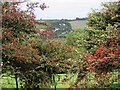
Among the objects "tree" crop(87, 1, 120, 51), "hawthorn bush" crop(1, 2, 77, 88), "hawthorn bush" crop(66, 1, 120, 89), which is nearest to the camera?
"hawthorn bush" crop(66, 1, 120, 89)

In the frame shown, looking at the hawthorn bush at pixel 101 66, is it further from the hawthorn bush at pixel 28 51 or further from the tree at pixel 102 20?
the tree at pixel 102 20

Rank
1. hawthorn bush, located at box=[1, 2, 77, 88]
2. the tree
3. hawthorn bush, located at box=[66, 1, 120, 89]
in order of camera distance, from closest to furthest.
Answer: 1. hawthorn bush, located at box=[66, 1, 120, 89]
2. hawthorn bush, located at box=[1, 2, 77, 88]
3. the tree

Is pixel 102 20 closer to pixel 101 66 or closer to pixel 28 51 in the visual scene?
pixel 28 51

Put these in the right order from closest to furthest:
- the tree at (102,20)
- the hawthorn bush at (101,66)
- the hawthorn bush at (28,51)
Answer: the hawthorn bush at (101,66), the hawthorn bush at (28,51), the tree at (102,20)

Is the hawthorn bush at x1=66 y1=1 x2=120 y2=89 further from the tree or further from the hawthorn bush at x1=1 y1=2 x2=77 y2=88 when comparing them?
the tree

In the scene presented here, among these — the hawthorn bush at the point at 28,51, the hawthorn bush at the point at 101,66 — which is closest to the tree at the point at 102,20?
the hawthorn bush at the point at 28,51

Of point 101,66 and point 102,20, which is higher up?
point 102,20

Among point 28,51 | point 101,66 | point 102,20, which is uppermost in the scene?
point 102,20

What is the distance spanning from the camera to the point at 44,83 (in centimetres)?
971

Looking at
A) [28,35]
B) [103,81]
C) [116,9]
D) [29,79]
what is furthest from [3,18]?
[116,9]

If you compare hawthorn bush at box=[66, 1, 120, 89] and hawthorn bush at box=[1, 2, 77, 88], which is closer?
hawthorn bush at box=[66, 1, 120, 89]

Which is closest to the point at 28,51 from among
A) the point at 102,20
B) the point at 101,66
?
the point at 101,66

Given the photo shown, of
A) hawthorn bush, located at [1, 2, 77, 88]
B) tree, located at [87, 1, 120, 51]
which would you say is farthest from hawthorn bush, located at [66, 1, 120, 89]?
tree, located at [87, 1, 120, 51]

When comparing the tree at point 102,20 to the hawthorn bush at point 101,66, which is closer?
the hawthorn bush at point 101,66
